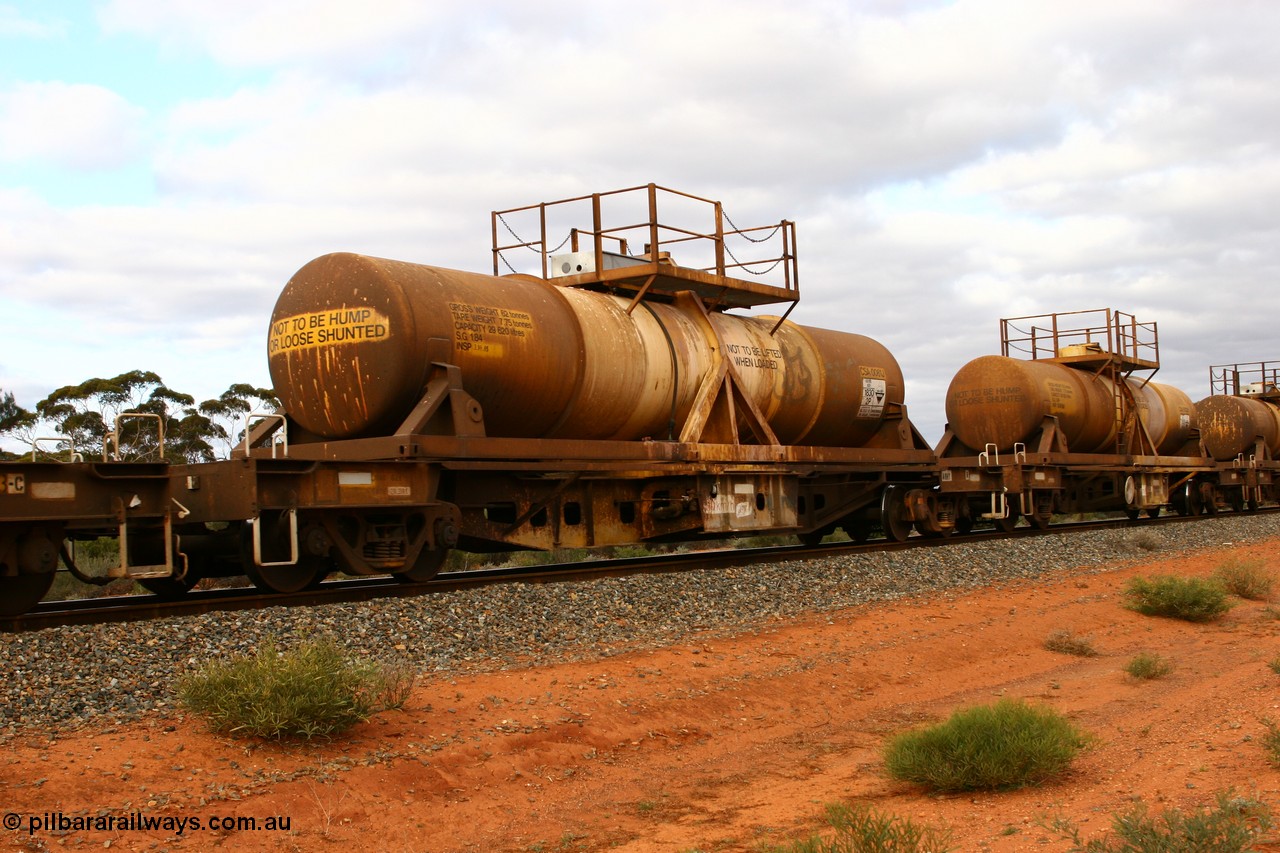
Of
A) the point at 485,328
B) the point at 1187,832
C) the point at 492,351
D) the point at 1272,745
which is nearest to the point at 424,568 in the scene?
the point at 492,351

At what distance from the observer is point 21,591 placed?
864 centimetres

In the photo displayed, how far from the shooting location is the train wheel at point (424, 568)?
11.1m

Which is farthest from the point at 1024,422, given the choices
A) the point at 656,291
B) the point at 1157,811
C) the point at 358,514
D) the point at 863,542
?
the point at 1157,811

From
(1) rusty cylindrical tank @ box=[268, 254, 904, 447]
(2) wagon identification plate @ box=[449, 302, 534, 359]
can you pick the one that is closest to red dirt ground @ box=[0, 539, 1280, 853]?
(1) rusty cylindrical tank @ box=[268, 254, 904, 447]

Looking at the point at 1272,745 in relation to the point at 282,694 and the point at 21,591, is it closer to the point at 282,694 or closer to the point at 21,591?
the point at 282,694

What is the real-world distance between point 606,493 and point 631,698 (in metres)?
5.19

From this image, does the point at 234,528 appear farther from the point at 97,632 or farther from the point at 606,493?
the point at 606,493

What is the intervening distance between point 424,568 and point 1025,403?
13.7 metres

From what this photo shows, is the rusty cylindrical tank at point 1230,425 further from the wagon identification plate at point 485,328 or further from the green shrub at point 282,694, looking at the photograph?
the green shrub at point 282,694

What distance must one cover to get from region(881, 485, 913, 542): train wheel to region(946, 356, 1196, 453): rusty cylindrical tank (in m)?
4.47

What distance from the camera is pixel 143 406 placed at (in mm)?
25047

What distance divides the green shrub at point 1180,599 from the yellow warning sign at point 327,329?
8882mm

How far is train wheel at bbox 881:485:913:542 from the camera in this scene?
1766 centimetres

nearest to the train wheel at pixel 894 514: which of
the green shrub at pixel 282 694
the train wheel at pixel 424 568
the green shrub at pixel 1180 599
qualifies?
the green shrub at pixel 1180 599
